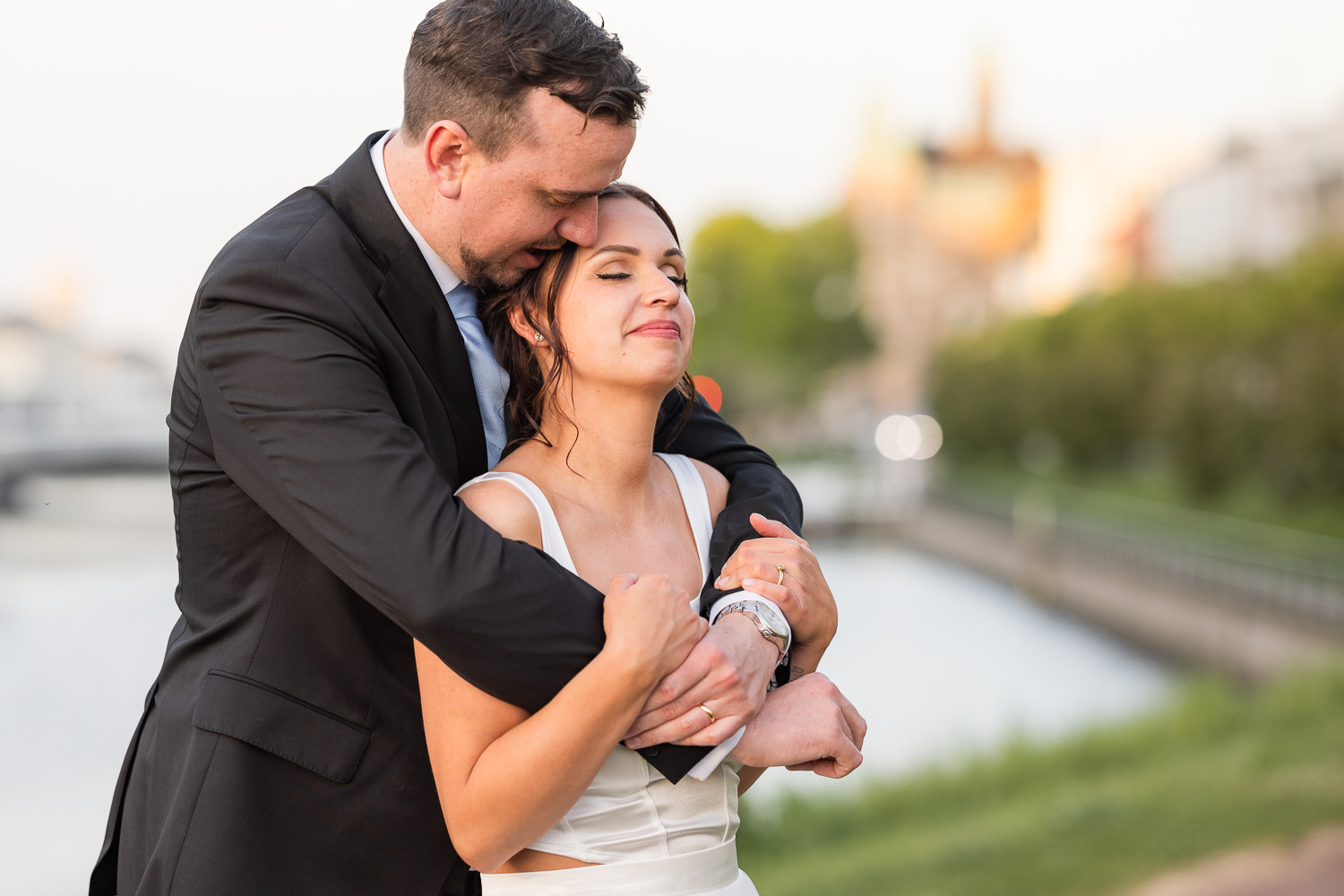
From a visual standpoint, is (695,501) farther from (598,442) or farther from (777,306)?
(777,306)

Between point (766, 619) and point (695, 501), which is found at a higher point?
point (695, 501)

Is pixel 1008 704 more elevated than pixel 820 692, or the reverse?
pixel 820 692

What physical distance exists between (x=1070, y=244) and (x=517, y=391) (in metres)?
73.6

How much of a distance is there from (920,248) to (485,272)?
81.7 meters

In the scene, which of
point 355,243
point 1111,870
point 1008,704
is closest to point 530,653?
point 355,243

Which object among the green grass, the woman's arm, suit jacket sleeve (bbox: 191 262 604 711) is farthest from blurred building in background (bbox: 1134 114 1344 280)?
suit jacket sleeve (bbox: 191 262 604 711)

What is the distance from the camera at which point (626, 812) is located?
2066 millimetres

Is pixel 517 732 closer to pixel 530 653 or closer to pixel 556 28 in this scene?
pixel 530 653

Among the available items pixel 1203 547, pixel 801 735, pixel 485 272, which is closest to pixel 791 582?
pixel 801 735

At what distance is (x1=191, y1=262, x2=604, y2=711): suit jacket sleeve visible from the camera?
171 cm

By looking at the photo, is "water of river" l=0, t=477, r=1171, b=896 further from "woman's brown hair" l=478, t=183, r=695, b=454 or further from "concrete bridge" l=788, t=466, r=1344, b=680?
"woman's brown hair" l=478, t=183, r=695, b=454

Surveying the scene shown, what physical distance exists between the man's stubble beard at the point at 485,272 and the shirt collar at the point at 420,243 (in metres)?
0.03

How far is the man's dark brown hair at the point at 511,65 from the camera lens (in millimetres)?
1995

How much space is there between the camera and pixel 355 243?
2.04 metres
